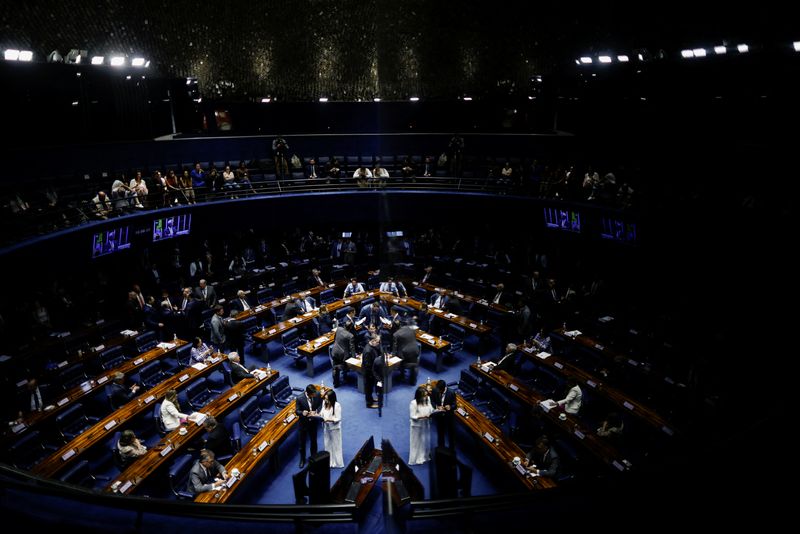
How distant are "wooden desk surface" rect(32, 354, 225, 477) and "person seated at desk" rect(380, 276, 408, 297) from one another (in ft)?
20.0

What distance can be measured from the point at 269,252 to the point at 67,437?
35.1 ft

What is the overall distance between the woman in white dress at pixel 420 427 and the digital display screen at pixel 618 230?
8392 mm

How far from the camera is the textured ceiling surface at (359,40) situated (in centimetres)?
1645

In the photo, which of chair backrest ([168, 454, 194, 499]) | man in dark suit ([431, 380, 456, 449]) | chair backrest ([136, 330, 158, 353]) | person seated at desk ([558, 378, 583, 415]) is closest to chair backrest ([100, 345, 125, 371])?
chair backrest ([136, 330, 158, 353])

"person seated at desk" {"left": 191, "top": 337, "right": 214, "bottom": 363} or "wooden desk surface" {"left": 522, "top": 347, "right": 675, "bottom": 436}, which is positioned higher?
"person seated at desk" {"left": 191, "top": 337, "right": 214, "bottom": 363}

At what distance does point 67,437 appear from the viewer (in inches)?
323

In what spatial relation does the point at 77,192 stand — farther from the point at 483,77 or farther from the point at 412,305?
the point at 483,77

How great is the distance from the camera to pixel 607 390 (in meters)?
9.08

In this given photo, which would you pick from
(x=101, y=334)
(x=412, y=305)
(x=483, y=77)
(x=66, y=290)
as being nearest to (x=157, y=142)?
(x=66, y=290)

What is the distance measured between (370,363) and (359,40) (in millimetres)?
16798

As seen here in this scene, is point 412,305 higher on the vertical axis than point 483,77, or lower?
lower

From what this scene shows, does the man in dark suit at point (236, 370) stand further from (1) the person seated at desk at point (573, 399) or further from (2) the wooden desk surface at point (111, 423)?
(1) the person seated at desk at point (573, 399)

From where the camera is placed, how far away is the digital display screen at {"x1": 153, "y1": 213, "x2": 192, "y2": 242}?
1446 centimetres

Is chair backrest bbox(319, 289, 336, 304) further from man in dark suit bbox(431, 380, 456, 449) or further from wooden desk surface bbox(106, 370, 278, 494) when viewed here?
man in dark suit bbox(431, 380, 456, 449)
